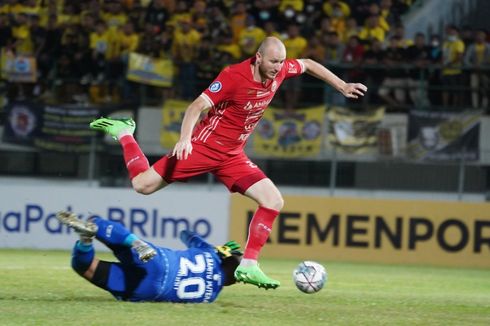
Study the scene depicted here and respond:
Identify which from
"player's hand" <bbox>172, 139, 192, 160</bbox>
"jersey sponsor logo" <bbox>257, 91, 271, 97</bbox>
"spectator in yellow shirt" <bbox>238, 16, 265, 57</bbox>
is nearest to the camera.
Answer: "player's hand" <bbox>172, 139, 192, 160</bbox>

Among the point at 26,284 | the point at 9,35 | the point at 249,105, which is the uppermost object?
the point at 9,35

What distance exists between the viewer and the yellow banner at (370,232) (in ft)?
61.7

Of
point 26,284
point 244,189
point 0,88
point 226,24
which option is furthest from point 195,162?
point 226,24

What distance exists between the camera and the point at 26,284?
11328 mm

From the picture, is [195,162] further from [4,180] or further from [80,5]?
[80,5]

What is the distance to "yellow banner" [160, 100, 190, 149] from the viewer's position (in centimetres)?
1833

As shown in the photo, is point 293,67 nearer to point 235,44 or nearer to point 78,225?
point 78,225

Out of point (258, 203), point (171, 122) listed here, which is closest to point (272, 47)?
point (258, 203)

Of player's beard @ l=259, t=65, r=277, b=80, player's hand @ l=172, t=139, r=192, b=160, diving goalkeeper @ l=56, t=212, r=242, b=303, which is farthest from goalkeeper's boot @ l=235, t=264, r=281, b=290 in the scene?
player's beard @ l=259, t=65, r=277, b=80

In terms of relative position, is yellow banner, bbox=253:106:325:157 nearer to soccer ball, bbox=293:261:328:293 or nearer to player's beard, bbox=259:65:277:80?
player's beard, bbox=259:65:277:80

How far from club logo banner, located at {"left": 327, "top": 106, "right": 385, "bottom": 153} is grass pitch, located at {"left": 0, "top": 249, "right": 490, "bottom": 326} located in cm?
364

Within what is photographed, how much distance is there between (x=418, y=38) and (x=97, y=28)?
6034 millimetres

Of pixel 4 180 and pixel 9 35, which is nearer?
pixel 4 180

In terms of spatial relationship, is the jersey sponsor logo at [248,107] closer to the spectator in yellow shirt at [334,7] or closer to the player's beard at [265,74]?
the player's beard at [265,74]
